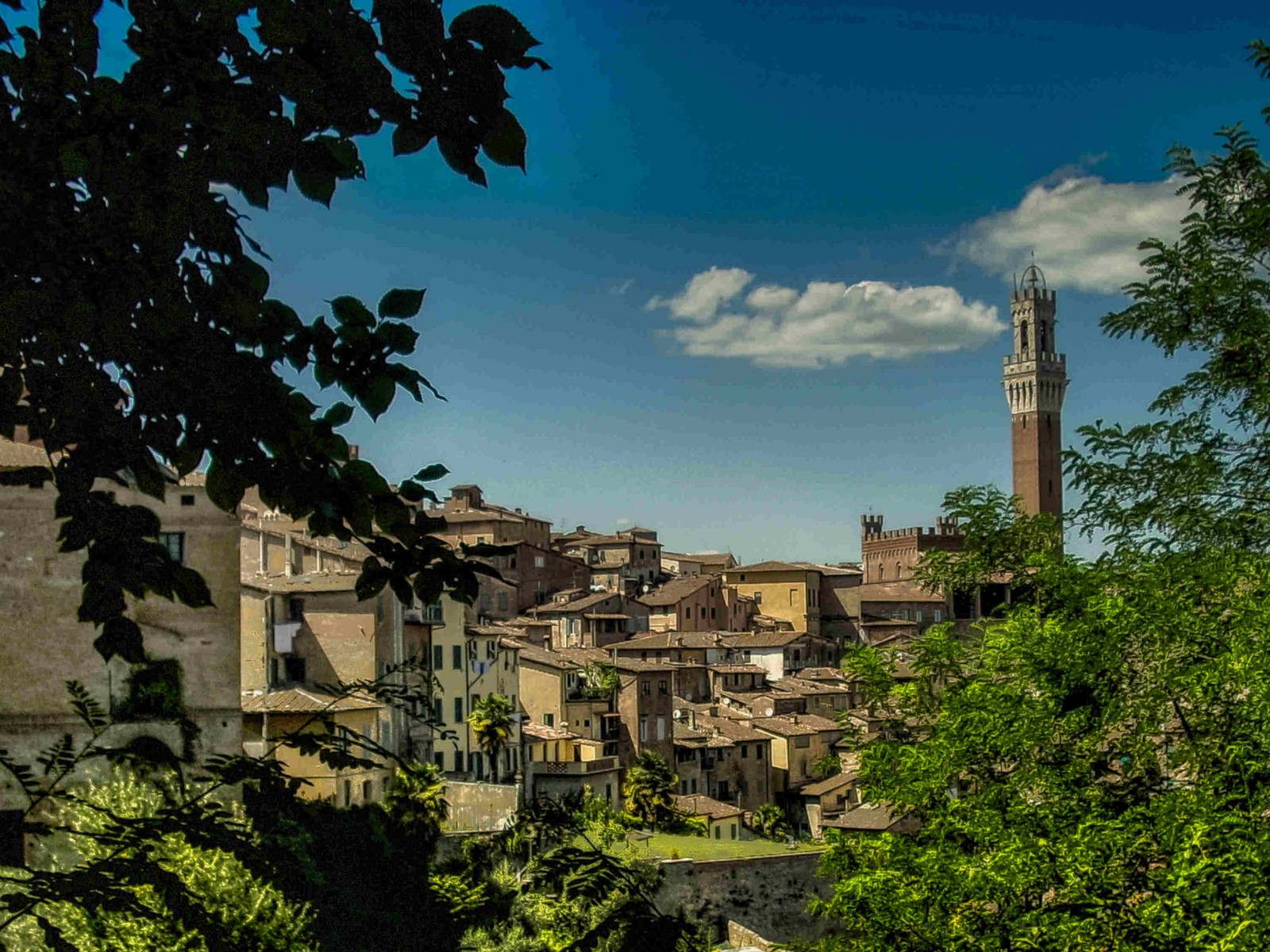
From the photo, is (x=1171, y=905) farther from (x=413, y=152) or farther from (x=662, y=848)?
(x=662, y=848)

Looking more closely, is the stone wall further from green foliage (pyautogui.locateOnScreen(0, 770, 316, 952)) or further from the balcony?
green foliage (pyautogui.locateOnScreen(0, 770, 316, 952))

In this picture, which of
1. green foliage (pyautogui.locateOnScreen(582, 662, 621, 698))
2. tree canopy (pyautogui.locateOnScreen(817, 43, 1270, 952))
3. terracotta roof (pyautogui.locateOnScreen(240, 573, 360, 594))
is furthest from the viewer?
green foliage (pyautogui.locateOnScreen(582, 662, 621, 698))

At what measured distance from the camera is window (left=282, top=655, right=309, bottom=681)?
33.5m

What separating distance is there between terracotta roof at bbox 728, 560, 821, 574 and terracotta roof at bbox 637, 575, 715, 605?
9.50m

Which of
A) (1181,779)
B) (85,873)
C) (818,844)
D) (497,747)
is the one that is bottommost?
(818,844)

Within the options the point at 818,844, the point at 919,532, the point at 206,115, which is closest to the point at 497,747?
the point at 818,844

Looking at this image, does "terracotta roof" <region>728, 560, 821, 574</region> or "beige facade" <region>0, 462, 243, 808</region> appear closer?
"beige facade" <region>0, 462, 243, 808</region>

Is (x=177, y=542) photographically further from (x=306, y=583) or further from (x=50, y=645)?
(x=306, y=583)

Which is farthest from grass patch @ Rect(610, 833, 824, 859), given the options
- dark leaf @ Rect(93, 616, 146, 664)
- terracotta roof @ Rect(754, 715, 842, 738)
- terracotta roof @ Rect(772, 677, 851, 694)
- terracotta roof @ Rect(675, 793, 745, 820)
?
dark leaf @ Rect(93, 616, 146, 664)

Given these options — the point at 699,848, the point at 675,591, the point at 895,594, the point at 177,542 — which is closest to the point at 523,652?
the point at 699,848

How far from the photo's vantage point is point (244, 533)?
134 ft

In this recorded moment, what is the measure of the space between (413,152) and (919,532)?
108967 mm

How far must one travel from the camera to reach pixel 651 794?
47.6 m

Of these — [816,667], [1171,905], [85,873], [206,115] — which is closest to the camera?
[206,115]
